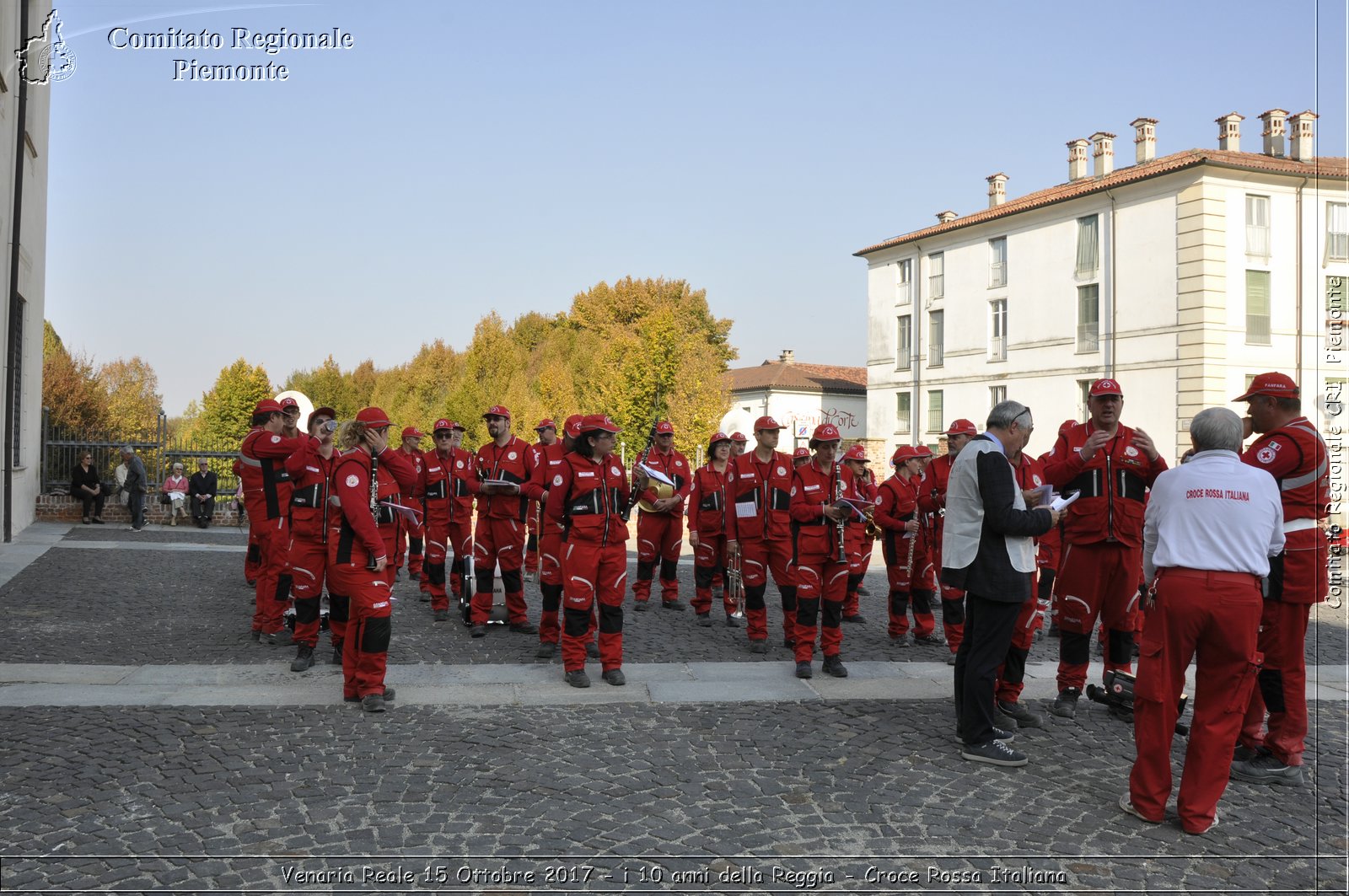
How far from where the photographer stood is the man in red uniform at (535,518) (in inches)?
440

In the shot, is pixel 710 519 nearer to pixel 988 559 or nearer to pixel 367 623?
pixel 367 623

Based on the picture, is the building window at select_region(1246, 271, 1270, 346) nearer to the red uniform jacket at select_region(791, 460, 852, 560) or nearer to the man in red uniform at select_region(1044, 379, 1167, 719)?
A: the man in red uniform at select_region(1044, 379, 1167, 719)

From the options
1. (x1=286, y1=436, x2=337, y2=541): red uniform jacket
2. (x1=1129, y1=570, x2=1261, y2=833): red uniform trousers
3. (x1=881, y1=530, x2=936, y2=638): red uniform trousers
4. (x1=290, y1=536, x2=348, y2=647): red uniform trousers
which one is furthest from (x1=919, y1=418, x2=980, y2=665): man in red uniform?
(x1=286, y1=436, x2=337, y2=541): red uniform jacket

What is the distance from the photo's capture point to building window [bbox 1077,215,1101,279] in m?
36.1

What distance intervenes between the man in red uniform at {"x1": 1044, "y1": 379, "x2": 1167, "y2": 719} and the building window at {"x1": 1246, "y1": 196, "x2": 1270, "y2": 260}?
30.7 m

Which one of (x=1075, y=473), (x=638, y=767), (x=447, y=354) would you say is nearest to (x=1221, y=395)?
(x=1075, y=473)

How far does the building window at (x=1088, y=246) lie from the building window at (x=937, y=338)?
697 cm

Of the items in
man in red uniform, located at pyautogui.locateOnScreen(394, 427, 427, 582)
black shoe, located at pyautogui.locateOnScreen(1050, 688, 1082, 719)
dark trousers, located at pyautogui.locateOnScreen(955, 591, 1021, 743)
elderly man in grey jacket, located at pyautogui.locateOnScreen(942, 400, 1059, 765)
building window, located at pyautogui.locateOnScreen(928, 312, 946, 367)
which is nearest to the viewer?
elderly man in grey jacket, located at pyautogui.locateOnScreen(942, 400, 1059, 765)

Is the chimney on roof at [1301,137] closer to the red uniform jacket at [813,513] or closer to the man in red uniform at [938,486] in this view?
the man in red uniform at [938,486]

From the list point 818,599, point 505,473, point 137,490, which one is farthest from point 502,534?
point 137,490

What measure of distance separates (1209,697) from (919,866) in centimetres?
175

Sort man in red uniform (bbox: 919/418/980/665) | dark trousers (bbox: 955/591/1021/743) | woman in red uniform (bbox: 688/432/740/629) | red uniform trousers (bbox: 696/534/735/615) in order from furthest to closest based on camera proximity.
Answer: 1. woman in red uniform (bbox: 688/432/740/629)
2. red uniform trousers (bbox: 696/534/735/615)
3. man in red uniform (bbox: 919/418/980/665)
4. dark trousers (bbox: 955/591/1021/743)

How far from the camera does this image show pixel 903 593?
377 inches

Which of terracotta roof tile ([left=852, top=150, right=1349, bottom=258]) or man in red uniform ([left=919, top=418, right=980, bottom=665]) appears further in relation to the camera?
terracotta roof tile ([left=852, top=150, right=1349, bottom=258])
